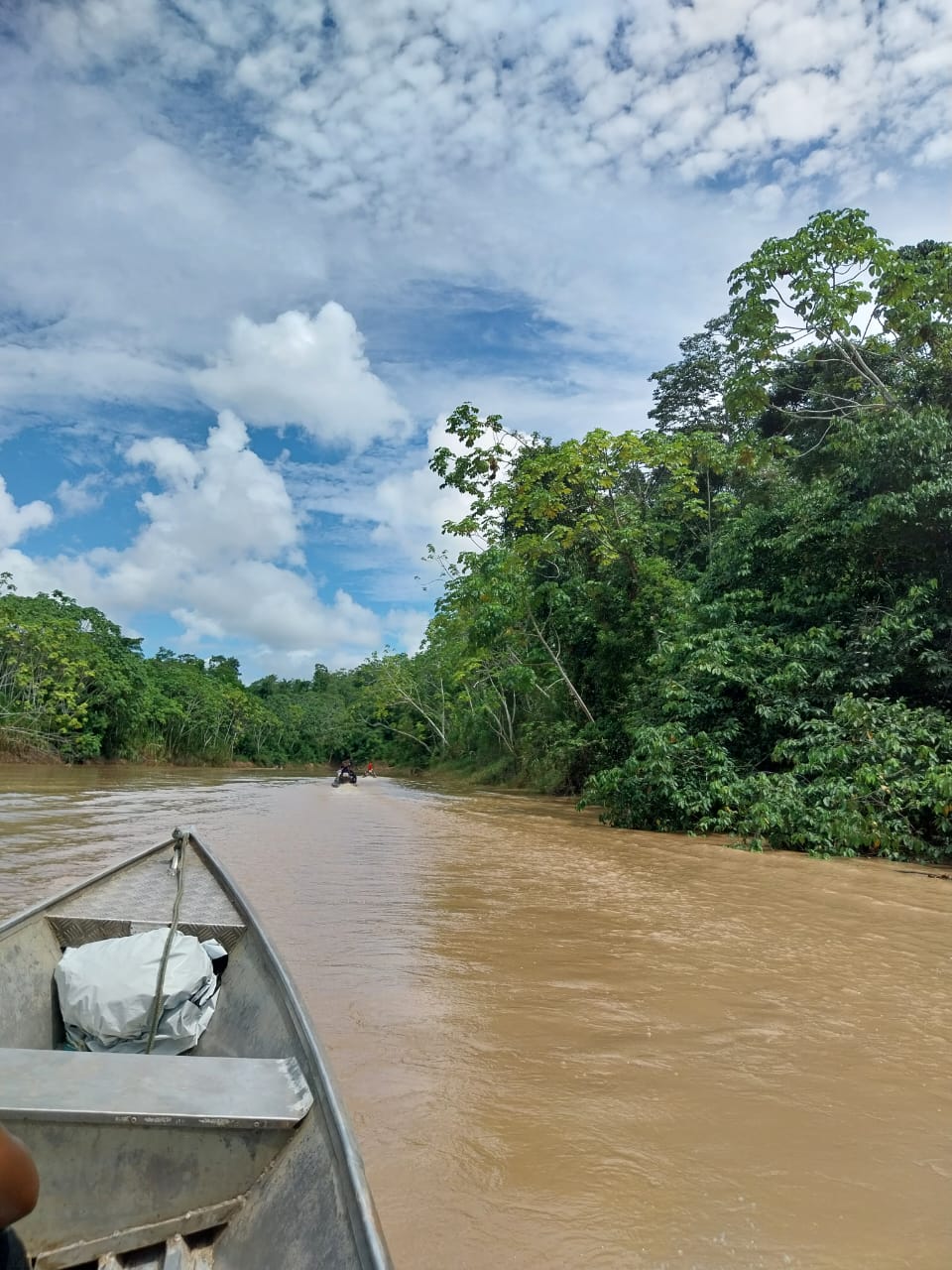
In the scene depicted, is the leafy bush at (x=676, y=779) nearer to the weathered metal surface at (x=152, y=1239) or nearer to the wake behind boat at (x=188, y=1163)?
the wake behind boat at (x=188, y=1163)

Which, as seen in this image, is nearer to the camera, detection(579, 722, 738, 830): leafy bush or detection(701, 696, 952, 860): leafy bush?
detection(701, 696, 952, 860): leafy bush

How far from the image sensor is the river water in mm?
2281

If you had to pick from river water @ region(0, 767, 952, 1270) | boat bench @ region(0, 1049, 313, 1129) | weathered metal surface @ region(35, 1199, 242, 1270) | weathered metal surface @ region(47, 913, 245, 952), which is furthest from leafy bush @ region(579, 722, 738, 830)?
weathered metal surface @ region(35, 1199, 242, 1270)

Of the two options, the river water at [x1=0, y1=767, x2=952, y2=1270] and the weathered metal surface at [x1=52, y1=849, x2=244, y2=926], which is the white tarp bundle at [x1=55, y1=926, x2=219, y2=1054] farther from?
the river water at [x1=0, y1=767, x2=952, y2=1270]

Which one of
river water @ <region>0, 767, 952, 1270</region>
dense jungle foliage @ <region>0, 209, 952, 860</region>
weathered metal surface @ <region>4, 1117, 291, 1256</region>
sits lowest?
river water @ <region>0, 767, 952, 1270</region>

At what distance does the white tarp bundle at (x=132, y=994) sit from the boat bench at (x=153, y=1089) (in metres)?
0.96

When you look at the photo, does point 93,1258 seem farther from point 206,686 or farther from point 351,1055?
point 206,686

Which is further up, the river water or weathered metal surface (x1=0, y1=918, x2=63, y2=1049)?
weathered metal surface (x1=0, y1=918, x2=63, y2=1049)

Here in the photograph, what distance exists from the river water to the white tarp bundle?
2.02 ft

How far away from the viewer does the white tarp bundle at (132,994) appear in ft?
9.97

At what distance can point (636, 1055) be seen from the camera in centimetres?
341

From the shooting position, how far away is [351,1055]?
11.0 feet

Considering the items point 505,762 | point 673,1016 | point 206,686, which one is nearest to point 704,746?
point 673,1016

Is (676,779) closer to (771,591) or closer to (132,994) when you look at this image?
(771,591)
